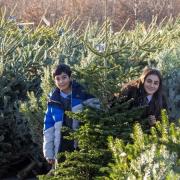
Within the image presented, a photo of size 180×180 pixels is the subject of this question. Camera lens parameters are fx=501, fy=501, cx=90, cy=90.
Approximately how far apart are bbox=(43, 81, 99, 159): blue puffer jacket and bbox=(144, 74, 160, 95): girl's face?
1.83 feet

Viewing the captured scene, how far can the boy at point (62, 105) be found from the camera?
5.15 m

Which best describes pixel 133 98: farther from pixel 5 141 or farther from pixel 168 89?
pixel 5 141

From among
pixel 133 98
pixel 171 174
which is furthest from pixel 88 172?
pixel 171 174

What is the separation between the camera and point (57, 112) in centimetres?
526

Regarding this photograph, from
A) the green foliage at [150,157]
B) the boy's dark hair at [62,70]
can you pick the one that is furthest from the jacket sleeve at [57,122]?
the green foliage at [150,157]

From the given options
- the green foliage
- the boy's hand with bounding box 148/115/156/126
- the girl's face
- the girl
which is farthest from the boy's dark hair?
the green foliage

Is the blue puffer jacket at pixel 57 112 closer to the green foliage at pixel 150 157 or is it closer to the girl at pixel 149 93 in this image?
the girl at pixel 149 93

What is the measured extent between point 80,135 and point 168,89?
1.40 metres

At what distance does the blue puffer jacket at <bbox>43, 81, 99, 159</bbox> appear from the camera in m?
5.13

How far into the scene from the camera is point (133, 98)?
4.93m

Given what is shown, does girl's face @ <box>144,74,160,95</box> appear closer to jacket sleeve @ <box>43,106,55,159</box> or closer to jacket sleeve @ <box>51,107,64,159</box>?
jacket sleeve @ <box>51,107,64,159</box>

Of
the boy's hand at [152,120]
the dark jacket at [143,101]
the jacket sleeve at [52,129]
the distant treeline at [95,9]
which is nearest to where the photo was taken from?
the boy's hand at [152,120]

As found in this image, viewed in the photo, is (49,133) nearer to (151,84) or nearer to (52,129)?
(52,129)

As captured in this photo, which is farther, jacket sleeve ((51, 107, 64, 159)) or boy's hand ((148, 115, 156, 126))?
jacket sleeve ((51, 107, 64, 159))
